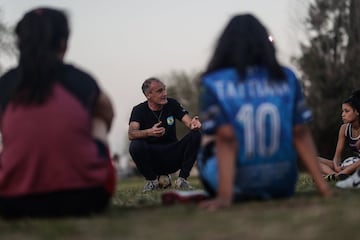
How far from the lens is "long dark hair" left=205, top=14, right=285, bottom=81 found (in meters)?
4.64

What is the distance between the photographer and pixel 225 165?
4371mm

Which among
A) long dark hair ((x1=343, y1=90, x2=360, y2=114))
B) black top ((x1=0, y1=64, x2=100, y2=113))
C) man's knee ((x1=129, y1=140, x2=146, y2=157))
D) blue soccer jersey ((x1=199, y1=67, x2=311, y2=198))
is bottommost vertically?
man's knee ((x1=129, y1=140, x2=146, y2=157))

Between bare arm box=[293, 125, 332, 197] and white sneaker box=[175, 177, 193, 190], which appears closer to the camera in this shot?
bare arm box=[293, 125, 332, 197]

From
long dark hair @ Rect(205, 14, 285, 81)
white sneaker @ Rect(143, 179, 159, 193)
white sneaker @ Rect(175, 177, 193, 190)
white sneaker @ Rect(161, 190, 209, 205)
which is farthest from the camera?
white sneaker @ Rect(143, 179, 159, 193)

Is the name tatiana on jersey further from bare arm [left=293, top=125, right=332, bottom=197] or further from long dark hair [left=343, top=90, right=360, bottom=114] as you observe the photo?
long dark hair [left=343, top=90, right=360, bottom=114]

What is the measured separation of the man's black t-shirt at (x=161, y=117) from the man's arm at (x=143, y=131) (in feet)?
0.42

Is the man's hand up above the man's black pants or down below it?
above

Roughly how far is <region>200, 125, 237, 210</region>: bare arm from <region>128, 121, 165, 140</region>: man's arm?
520cm

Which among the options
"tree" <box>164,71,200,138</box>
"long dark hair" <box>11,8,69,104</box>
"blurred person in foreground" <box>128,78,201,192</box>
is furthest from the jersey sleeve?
"tree" <box>164,71,200,138</box>

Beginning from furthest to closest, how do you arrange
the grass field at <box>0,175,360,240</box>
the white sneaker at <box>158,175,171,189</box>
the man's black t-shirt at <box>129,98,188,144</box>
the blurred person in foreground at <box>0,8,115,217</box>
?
1. the man's black t-shirt at <box>129,98,188,144</box>
2. the white sneaker at <box>158,175,171,189</box>
3. the blurred person in foreground at <box>0,8,115,217</box>
4. the grass field at <box>0,175,360,240</box>

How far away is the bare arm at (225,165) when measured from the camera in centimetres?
437

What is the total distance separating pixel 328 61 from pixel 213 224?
30872 millimetres

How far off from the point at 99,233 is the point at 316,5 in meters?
31.7

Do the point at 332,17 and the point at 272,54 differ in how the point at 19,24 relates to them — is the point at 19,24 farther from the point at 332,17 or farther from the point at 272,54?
the point at 332,17
